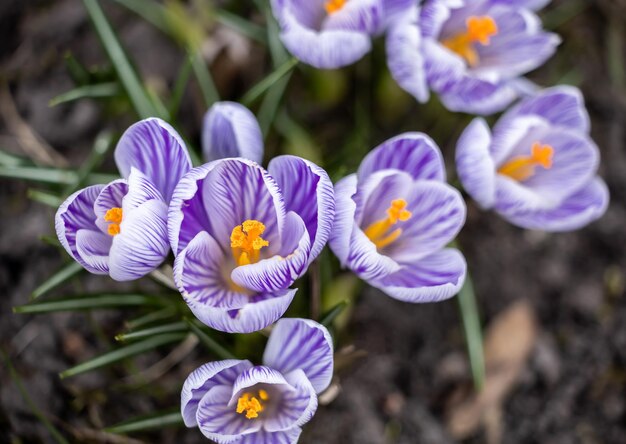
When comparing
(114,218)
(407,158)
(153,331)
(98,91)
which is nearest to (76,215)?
(114,218)

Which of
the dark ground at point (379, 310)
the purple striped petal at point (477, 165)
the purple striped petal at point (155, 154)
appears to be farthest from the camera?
the dark ground at point (379, 310)

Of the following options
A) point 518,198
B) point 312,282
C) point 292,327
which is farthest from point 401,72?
point 292,327

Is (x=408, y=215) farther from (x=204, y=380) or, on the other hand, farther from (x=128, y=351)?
(x=128, y=351)

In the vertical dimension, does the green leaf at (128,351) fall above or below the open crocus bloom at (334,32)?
below

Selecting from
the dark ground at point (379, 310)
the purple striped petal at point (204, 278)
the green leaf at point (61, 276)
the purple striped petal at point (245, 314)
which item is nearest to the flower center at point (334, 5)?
the dark ground at point (379, 310)

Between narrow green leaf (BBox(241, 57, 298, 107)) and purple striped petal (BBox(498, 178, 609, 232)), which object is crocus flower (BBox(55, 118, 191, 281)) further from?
purple striped petal (BBox(498, 178, 609, 232))

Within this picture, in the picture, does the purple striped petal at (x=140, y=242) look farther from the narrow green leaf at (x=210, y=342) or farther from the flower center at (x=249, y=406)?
the flower center at (x=249, y=406)
